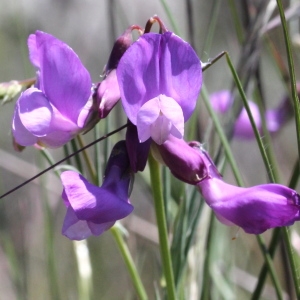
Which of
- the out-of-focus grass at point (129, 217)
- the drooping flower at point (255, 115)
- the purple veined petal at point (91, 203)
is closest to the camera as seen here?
the purple veined petal at point (91, 203)

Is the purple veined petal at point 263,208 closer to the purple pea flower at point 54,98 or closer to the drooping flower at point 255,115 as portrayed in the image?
the purple pea flower at point 54,98

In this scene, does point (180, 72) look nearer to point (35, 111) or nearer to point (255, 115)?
point (35, 111)

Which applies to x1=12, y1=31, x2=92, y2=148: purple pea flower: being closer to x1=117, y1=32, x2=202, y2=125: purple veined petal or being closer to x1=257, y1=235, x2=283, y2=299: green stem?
x1=117, y1=32, x2=202, y2=125: purple veined petal

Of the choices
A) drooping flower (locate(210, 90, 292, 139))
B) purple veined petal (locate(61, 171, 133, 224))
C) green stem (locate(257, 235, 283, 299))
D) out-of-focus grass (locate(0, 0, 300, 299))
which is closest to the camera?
purple veined petal (locate(61, 171, 133, 224))

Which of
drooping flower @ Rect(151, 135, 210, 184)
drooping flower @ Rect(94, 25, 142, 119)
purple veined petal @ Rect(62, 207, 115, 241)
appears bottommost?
purple veined petal @ Rect(62, 207, 115, 241)

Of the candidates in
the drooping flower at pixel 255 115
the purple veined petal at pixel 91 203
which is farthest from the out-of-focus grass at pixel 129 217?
the purple veined petal at pixel 91 203

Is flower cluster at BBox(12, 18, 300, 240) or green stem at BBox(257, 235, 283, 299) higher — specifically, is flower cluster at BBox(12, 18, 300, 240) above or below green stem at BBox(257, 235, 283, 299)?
above

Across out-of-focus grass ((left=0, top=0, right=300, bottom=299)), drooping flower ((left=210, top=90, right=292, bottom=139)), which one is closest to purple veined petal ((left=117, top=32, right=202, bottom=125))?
out-of-focus grass ((left=0, top=0, right=300, bottom=299))
